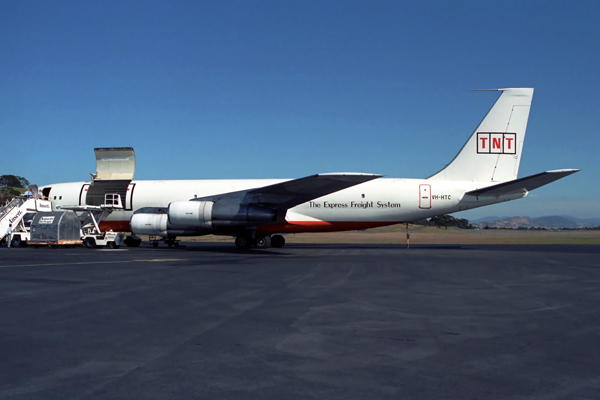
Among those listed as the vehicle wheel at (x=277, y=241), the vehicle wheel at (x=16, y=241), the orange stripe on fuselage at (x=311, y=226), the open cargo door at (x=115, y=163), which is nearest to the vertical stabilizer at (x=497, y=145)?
the orange stripe on fuselage at (x=311, y=226)

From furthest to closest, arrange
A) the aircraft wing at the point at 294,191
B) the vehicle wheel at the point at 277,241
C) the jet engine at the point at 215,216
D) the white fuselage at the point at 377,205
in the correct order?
the vehicle wheel at the point at 277,241 < the white fuselage at the point at 377,205 < the jet engine at the point at 215,216 < the aircraft wing at the point at 294,191

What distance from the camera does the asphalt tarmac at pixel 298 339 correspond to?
3.69 metres

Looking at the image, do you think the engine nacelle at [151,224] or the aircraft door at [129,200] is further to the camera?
the aircraft door at [129,200]

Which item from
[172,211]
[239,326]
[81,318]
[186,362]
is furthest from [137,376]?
[172,211]

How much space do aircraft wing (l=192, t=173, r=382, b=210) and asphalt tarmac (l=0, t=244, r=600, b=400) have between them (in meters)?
8.84

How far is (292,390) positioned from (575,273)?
1152 centimetres

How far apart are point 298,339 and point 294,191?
16069mm

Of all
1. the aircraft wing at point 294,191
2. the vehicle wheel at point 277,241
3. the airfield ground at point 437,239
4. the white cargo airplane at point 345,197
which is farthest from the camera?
the airfield ground at point 437,239

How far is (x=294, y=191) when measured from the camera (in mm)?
21125

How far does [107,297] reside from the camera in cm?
807

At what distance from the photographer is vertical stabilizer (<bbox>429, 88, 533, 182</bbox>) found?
23656 millimetres

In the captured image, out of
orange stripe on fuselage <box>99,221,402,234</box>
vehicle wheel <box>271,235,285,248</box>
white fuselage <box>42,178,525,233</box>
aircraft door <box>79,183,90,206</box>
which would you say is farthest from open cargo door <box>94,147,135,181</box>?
vehicle wheel <box>271,235,285,248</box>

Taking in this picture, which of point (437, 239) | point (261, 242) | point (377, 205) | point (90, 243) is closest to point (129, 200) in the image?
point (90, 243)

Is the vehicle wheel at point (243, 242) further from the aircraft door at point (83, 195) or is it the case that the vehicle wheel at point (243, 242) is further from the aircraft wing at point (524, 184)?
the aircraft wing at point (524, 184)
